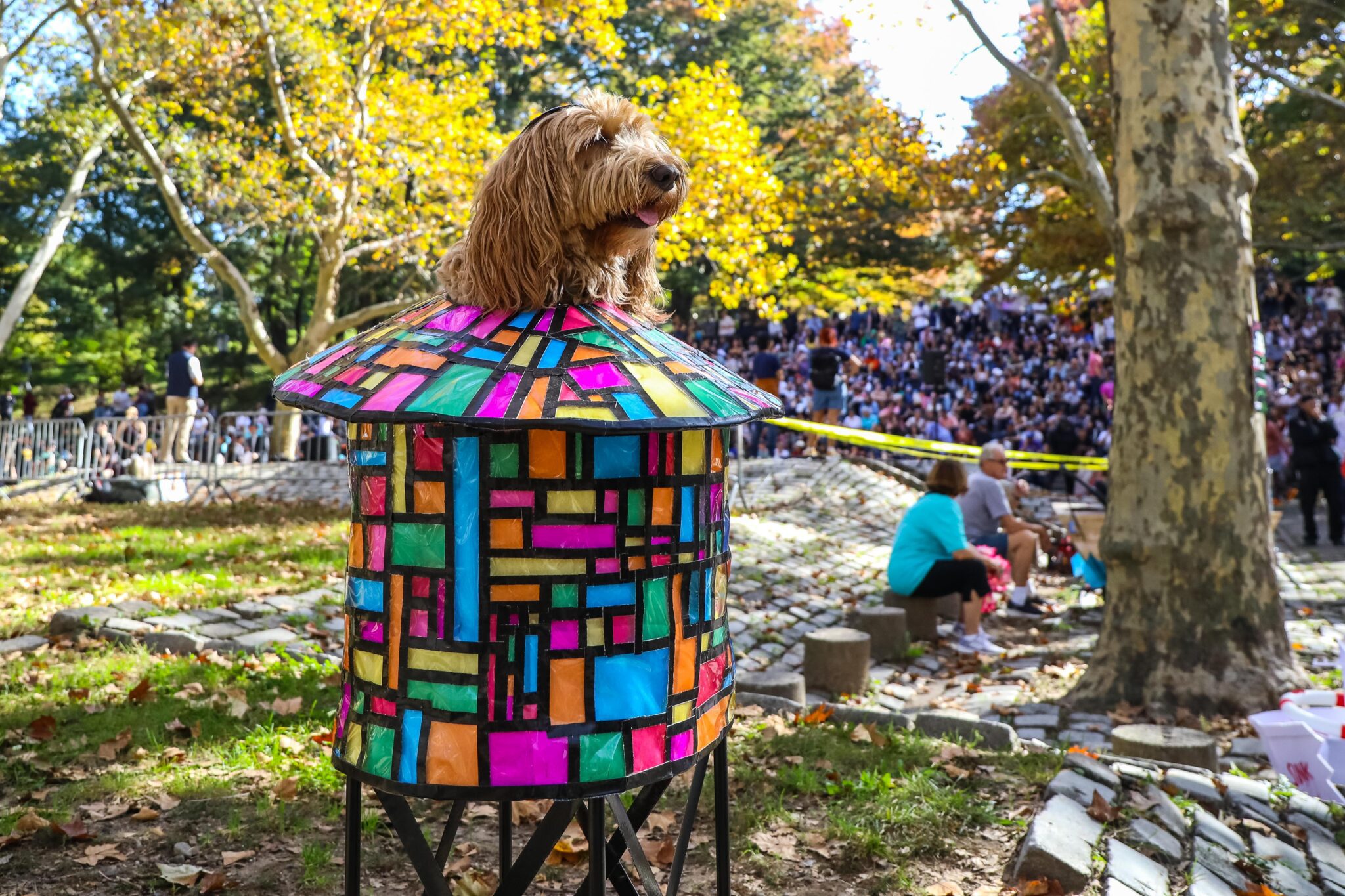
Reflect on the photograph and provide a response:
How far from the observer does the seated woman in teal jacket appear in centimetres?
777

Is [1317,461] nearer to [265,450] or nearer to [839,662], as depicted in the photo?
[839,662]

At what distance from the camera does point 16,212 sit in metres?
30.3

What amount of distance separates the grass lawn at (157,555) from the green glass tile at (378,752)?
5.06 metres

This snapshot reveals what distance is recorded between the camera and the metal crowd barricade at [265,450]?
47.7 ft

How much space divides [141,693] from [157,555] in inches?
175

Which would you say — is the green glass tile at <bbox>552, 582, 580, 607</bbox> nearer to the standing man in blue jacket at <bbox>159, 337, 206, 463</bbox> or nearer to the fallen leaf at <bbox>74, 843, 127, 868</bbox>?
the fallen leaf at <bbox>74, 843, 127, 868</bbox>

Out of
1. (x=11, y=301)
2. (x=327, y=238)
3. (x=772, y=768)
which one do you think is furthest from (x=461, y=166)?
(x=772, y=768)

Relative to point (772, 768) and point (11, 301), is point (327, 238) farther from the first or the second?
point (772, 768)

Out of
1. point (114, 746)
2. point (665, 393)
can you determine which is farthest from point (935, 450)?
point (665, 393)

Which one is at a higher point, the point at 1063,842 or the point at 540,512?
the point at 540,512

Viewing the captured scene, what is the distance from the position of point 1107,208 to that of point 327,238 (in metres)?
11.8

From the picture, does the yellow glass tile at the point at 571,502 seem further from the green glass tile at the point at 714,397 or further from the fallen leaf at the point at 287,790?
the fallen leaf at the point at 287,790

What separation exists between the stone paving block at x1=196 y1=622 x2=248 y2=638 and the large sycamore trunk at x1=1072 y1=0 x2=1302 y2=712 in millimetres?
5307

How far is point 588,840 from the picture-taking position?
7.54 feet
